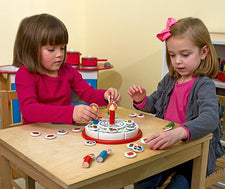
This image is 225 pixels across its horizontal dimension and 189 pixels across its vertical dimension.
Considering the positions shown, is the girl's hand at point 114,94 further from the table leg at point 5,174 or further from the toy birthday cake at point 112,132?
the table leg at point 5,174

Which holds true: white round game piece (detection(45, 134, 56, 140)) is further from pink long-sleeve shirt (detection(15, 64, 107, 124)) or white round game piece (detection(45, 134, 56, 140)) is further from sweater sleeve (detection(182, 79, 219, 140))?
sweater sleeve (detection(182, 79, 219, 140))

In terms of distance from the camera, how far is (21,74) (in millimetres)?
1335

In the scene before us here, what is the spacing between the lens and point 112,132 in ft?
3.42

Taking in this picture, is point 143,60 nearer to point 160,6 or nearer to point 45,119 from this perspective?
point 160,6

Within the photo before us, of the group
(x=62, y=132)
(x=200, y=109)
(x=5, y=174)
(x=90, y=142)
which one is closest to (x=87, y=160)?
(x=90, y=142)

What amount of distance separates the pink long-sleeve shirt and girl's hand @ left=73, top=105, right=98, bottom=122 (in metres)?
0.03

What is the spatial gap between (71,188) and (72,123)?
0.43 metres

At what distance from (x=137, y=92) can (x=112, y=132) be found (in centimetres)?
41

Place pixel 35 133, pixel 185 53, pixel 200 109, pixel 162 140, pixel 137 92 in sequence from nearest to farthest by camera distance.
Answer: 1. pixel 162 140
2. pixel 35 133
3. pixel 200 109
4. pixel 185 53
5. pixel 137 92

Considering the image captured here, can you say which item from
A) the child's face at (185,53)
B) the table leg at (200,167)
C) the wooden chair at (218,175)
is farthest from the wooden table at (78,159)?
the child's face at (185,53)

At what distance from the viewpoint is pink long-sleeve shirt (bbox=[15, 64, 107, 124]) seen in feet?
3.91

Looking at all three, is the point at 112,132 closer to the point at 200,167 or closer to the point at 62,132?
the point at 62,132

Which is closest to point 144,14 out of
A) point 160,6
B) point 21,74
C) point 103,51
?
point 160,6

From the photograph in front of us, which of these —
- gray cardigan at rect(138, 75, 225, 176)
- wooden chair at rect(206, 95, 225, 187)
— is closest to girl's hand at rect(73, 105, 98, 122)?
gray cardigan at rect(138, 75, 225, 176)
